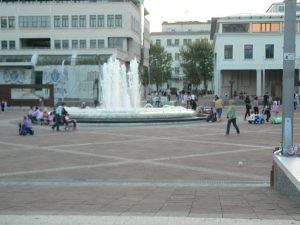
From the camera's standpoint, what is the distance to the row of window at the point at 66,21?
72688 mm

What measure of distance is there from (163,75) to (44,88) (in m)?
59.1

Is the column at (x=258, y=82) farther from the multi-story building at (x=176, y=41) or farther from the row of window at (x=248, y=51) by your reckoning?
the multi-story building at (x=176, y=41)

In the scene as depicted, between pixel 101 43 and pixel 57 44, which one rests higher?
pixel 101 43

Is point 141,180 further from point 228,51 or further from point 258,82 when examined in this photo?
point 258,82

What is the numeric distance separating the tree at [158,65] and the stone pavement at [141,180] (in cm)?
8594

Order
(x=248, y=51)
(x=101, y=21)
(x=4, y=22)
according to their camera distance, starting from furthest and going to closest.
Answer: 1. (x=4, y=22)
2. (x=101, y=21)
3. (x=248, y=51)

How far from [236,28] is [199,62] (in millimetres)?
38948

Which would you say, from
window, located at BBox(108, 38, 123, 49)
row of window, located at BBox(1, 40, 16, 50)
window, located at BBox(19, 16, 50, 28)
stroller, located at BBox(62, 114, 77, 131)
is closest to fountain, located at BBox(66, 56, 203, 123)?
stroller, located at BBox(62, 114, 77, 131)

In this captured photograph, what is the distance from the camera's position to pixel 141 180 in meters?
12.5

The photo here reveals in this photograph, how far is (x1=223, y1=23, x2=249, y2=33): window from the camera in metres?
63.5

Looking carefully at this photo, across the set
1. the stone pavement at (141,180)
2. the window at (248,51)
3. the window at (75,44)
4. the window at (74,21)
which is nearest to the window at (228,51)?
the window at (248,51)

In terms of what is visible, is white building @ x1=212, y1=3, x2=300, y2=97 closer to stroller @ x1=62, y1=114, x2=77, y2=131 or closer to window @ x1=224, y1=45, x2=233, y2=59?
window @ x1=224, y1=45, x2=233, y2=59

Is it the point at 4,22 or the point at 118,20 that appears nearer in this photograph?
the point at 118,20

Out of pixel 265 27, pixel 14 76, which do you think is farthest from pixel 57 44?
pixel 265 27
